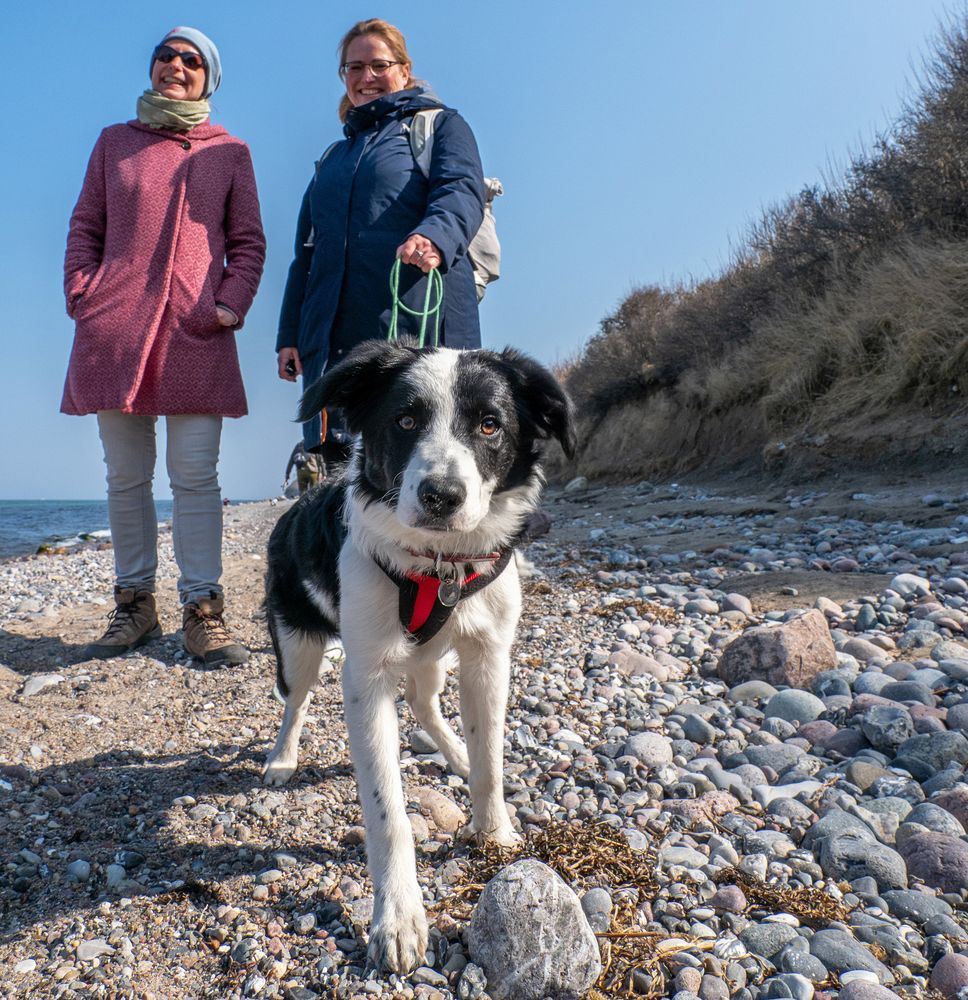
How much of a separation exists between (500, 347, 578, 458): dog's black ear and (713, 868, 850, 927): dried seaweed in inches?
52.0

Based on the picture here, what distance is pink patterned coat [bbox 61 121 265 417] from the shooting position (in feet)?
13.4

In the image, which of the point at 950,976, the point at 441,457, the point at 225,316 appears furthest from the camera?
the point at 225,316

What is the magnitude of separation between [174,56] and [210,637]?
320 centimetres

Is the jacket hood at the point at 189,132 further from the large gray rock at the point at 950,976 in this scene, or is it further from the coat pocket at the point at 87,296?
the large gray rock at the point at 950,976

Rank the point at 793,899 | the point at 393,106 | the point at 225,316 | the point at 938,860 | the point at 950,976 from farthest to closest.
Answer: the point at 225,316, the point at 393,106, the point at 938,860, the point at 793,899, the point at 950,976

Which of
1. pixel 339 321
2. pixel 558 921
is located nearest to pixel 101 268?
pixel 339 321

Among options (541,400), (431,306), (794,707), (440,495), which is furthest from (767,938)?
(431,306)

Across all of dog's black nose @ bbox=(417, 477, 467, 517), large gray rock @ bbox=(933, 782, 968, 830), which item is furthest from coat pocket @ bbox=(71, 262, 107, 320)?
large gray rock @ bbox=(933, 782, 968, 830)

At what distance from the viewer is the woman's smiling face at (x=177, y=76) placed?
4.16 meters

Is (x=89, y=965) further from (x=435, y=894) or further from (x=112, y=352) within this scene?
(x=112, y=352)

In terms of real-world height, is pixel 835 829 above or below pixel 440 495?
below

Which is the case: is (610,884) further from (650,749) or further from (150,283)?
(150,283)

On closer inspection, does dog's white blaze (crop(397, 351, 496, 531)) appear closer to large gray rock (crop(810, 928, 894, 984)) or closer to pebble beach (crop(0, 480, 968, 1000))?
pebble beach (crop(0, 480, 968, 1000))

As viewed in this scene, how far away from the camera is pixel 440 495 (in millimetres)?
2051
